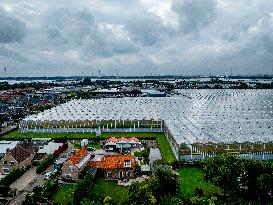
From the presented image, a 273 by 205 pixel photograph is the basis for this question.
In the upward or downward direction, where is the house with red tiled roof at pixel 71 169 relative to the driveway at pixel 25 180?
upward

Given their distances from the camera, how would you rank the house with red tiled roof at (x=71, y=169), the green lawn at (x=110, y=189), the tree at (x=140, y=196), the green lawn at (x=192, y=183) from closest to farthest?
the tree at (x=140, y=196)
the green lawn at (x=110, y=189)
the green lawn at (x=192, y=183)
the house with red tiled roof at (x=71, y=169)

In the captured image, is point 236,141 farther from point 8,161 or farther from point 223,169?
point 8,161

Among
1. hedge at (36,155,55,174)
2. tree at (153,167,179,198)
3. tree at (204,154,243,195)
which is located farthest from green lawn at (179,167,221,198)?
hedge at (36,155,55,174)

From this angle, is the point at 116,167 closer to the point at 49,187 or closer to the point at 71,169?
the point at 71,169

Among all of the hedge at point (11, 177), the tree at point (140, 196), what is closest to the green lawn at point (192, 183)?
the tree at point (140, 196)

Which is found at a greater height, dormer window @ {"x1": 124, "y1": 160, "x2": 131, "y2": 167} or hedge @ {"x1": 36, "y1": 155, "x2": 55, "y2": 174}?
dormer window @ {"x1": 124, "y1": 160, "x2": 131, "y2": 167}

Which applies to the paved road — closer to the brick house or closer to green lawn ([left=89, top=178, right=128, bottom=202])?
the brick house

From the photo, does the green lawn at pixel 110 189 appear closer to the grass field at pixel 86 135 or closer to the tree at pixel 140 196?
the tree at pixel 140 196
